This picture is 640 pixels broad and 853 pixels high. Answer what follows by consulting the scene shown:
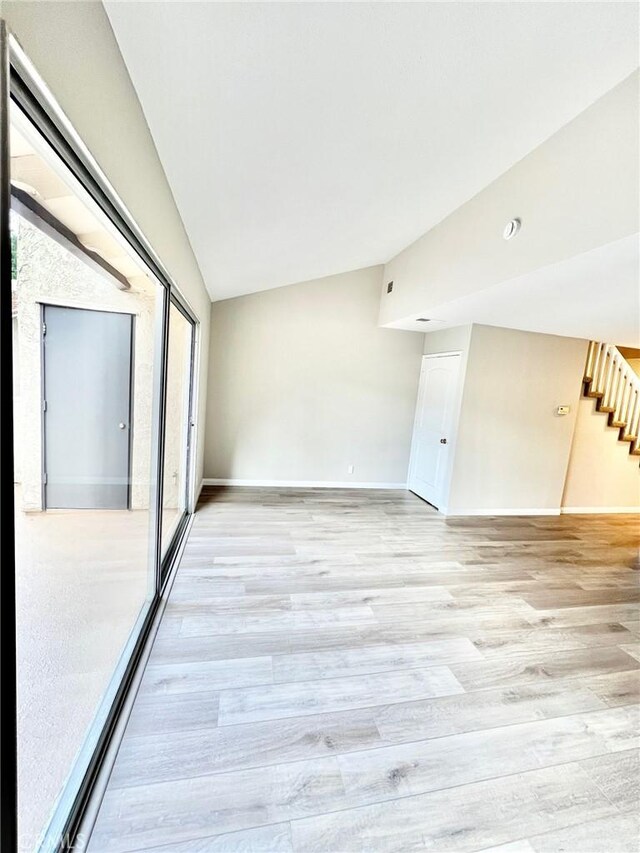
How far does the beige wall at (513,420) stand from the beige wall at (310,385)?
1.15 m

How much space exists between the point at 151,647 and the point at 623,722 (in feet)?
8.15

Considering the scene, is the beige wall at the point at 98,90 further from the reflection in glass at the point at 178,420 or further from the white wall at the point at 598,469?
the white wall at the point at 598,469

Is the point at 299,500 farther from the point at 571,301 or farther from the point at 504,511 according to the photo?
the point at 571,301

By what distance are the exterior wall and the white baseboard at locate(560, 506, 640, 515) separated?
5.54 metres

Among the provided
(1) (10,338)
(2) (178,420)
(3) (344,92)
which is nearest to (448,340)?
(2) (178,420)

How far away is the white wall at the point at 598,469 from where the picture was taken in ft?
16.4

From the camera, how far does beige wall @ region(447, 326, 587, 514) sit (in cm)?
444

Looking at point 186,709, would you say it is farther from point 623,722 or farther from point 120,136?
point 120,136

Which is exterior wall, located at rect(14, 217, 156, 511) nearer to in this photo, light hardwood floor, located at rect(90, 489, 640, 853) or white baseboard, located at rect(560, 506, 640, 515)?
light hardwood floor, located at rect(90, 489, 640, 853)

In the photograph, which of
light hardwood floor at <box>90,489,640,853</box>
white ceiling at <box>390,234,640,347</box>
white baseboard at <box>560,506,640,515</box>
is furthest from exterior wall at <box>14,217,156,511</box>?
white baseboard at <box>560,506,640,515</box>

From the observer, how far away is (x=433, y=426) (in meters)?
5.03

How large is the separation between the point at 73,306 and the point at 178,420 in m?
1.49

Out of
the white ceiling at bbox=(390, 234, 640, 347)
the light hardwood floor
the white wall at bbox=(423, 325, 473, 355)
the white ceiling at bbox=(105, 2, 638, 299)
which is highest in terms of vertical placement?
the white ceiling at bbox=(105, 2, 638, 299)

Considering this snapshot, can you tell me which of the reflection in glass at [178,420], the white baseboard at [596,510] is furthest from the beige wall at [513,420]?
the reflection in glass at [178,420]
